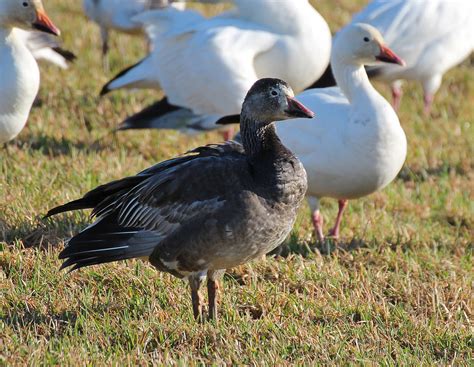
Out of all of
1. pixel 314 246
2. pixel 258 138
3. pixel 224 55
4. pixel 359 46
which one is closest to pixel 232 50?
pixel 224 55

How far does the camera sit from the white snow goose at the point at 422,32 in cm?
809

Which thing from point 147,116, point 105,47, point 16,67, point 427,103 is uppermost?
point 16,67

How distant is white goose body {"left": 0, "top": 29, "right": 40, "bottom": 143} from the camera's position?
19.4ft

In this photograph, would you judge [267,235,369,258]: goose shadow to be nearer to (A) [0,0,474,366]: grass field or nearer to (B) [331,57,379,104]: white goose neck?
(A) [0,0,474,366]: grass field

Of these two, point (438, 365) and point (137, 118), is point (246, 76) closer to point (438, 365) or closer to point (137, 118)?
point (137, 118)

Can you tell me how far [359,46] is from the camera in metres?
6.17

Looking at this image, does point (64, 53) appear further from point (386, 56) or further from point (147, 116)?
point (386, 56)

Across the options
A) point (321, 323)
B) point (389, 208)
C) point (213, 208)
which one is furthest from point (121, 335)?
point (389, 208)

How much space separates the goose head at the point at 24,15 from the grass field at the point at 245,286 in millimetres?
912

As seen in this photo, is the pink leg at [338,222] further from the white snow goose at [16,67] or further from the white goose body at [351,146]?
the white snow goose at [16,67]

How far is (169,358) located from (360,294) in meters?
1.31

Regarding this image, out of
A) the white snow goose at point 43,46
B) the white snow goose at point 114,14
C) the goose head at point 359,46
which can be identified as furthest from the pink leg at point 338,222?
the white snow goose at point 114,14

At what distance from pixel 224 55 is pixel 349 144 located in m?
1.66

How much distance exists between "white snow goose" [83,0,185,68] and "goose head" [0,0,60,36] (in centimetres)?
313
